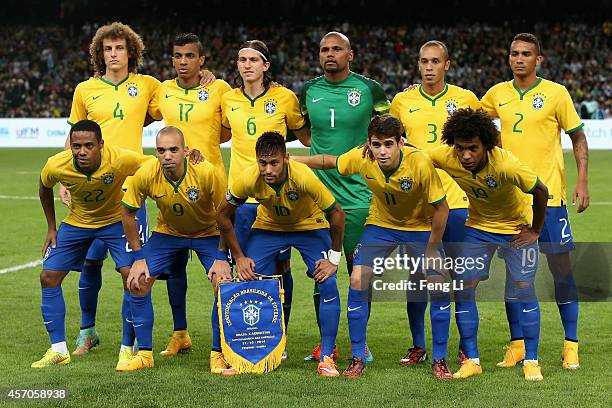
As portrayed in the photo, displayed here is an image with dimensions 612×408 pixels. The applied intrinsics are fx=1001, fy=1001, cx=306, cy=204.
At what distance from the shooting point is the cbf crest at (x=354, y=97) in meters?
6.99

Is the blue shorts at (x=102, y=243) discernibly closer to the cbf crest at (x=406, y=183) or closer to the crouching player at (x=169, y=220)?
the crouching player at (x=169, y=220)

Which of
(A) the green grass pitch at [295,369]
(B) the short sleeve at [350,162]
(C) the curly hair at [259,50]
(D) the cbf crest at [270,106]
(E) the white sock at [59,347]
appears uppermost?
(C) the curly hair at [259,50]

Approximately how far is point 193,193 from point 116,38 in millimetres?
1503

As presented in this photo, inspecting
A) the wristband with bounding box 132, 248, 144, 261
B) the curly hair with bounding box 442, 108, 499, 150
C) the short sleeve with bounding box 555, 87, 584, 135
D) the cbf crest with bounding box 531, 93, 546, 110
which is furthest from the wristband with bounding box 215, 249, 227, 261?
the short sleeve with bounding box 555, 87, 584, 135

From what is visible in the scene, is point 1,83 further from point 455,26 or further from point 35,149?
point 455,26

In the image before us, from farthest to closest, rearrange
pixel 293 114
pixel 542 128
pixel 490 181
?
pixel 293 114, pixel 542 128, pixel 490 181

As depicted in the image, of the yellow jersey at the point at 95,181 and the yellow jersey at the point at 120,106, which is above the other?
the yellow jersey at the point at 120,106

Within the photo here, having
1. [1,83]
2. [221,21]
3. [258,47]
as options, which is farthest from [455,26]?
[258,47]

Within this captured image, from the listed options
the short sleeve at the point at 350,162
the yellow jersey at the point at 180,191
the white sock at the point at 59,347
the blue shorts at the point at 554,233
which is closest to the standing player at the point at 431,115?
the blue shorts at the point at 554,233

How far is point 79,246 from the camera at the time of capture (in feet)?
22.5

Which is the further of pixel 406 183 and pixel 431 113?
pixel 431 113

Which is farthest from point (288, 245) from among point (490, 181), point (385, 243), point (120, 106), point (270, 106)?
point (120, 106)

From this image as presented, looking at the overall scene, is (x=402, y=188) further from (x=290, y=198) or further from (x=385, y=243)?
(x=290, y=198)

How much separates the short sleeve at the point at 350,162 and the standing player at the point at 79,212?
→ 1.41m
